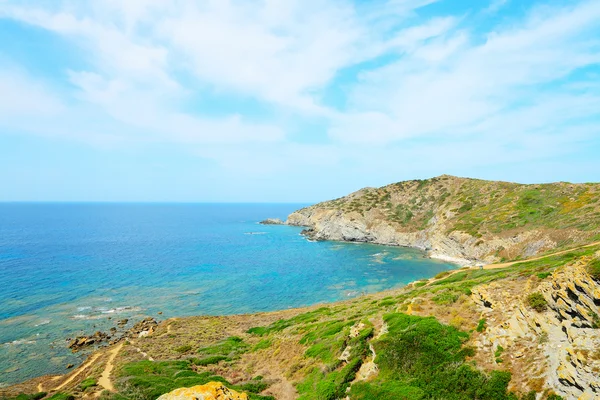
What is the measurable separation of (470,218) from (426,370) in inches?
4104

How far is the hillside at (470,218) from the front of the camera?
258 feet

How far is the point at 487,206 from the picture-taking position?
368 feet

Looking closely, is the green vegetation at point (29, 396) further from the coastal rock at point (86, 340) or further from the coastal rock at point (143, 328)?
the coastal rock at point (143, 328)

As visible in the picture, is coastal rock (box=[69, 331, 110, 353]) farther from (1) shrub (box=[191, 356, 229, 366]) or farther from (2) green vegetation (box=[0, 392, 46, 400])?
(1) shrub (box=[191, 356, 229, 366])

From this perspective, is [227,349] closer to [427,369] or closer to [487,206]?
[427,369]

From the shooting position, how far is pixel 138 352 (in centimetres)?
3731

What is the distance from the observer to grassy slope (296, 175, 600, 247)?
80750 mm

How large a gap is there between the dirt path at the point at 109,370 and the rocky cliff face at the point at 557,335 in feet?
93.5

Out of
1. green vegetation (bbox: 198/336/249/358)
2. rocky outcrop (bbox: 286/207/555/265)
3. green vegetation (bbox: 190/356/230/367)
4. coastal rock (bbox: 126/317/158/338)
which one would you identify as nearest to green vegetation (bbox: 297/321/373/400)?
green vegetation (bbox: 190/356/230/367)

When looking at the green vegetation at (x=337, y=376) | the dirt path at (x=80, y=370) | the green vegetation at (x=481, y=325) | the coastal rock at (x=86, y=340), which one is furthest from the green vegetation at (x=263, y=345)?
the coastal rock at (x=86, y=340)

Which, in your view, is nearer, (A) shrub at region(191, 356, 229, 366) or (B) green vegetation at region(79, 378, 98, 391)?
(B) green vegetation at region(79, 378, 98, 391)

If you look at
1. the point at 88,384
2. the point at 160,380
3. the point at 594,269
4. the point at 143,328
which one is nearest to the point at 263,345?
the point at 160,380

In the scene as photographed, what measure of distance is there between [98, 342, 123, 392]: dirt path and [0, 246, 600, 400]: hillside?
16cm

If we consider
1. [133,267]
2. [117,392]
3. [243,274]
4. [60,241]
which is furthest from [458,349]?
[60,241]
